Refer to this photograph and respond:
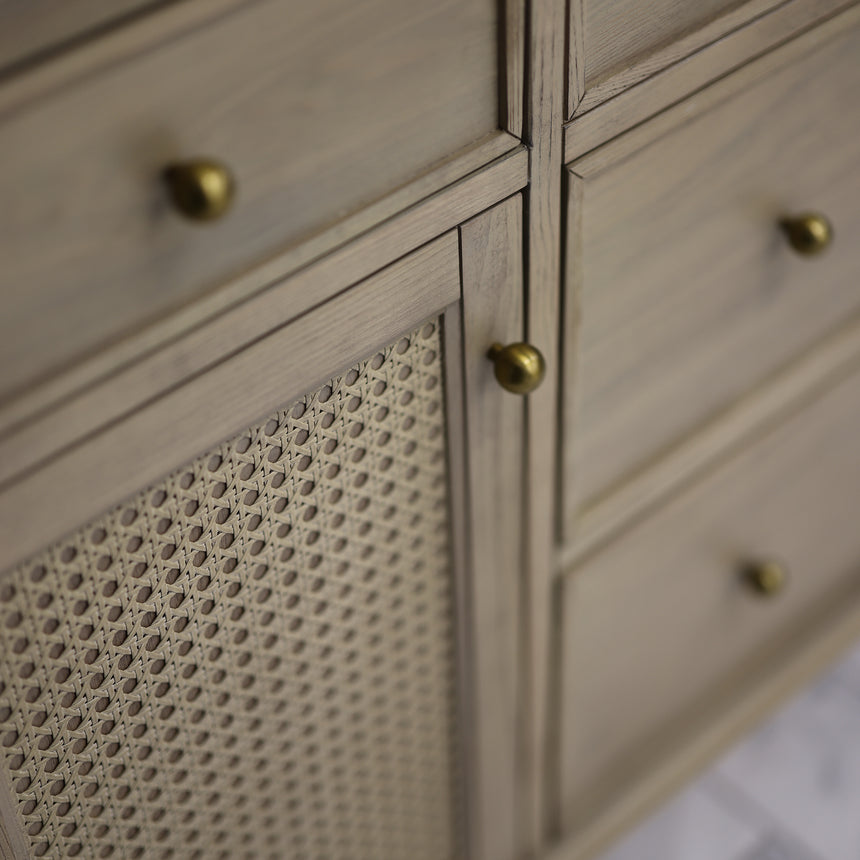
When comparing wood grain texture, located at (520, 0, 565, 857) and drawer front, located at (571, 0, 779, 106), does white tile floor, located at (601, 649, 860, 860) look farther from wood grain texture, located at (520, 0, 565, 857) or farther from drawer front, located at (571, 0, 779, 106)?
drawer front, located at (571, 0, 779, 106)

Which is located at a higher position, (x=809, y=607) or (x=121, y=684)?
(x=121, y=684)

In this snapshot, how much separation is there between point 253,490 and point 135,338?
113 millimetres

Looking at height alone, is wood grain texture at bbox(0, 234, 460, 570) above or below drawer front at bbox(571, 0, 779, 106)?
below

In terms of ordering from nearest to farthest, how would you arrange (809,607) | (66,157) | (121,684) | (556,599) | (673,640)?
(66,157) < (121,684) < (556,599) < (673,640) < (809,607)

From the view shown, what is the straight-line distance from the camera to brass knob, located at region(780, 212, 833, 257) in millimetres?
636

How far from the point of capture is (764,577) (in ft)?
A: 2.71

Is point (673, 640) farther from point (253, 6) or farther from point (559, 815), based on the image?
point (253, 6)

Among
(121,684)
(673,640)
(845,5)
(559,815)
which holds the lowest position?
(559,815)

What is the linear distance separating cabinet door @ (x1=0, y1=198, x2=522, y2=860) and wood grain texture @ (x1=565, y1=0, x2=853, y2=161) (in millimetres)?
60

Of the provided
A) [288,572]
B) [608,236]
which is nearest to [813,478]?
[608,236]

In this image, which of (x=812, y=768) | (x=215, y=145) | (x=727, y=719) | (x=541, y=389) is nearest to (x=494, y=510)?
(x=541, y=389)

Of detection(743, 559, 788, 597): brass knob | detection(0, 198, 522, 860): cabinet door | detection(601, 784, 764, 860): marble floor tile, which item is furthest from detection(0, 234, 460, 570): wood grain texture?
detection(601, 784, 764, 860): marble floor tile

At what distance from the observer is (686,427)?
708 mm

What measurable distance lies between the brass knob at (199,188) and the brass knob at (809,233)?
14.9 inches
